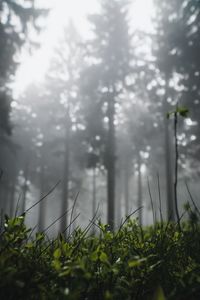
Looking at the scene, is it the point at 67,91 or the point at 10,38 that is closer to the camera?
the point at 10,38

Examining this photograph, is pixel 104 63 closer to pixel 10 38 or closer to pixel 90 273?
pixel 10 38

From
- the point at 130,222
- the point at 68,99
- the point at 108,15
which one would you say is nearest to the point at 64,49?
the point at 68,99

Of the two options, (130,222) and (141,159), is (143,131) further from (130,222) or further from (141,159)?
(130,222)

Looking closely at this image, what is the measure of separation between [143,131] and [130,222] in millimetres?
19241

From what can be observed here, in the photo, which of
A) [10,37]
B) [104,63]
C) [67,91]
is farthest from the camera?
[67,91]

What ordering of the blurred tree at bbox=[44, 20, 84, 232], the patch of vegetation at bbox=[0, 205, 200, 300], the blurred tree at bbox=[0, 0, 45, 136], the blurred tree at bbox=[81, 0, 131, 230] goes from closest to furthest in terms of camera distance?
the patch of vegetation at bbox=[0, 205, 200, 300] → the blurred tree at bbox=[0, 0, 45, 136] → the blurred tree at bbox=[81, 0, 131, 230] → the blurred tree at bbox=[44, 20, 84, 232]

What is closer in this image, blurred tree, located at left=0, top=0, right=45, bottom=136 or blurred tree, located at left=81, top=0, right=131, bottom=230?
blurred tree, located at left=0, top=0, right=45, bottom=136

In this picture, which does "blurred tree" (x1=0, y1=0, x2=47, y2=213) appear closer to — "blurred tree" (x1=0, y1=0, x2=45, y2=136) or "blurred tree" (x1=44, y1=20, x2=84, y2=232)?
"blurred tree" (x1=0, y1=0, x2=45, y2=136)

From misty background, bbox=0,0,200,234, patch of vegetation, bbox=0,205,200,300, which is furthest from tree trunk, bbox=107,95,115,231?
patch of vegetation, bbox=0,205,200,300

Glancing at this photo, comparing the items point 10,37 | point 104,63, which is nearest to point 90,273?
point 10,37

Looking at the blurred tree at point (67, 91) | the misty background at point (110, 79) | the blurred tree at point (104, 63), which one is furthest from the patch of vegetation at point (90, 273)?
the blurred tree at point (67, 91)

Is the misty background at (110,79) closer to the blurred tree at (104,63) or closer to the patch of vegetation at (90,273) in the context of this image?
the blurred tree at (104,63)

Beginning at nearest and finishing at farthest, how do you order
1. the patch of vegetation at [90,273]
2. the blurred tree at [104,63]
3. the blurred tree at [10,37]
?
1. the patch of vegetation at [90,273]
2. the blurred tree at [10,37]
3. the blurred tree at [104,63]

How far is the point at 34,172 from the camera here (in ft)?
95.0
